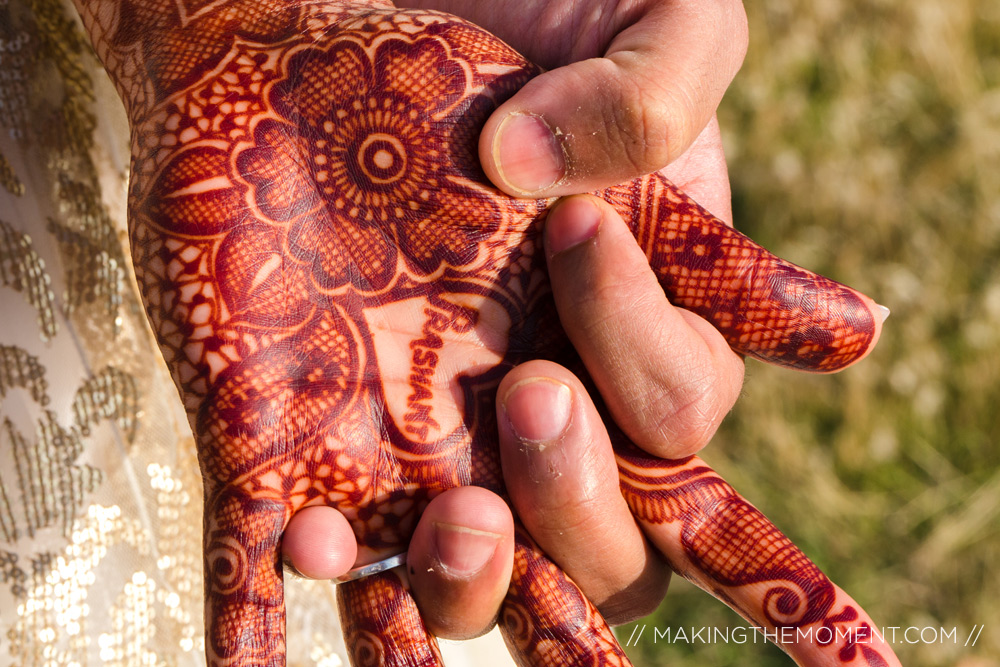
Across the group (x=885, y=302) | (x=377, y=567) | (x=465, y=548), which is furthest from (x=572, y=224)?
(x=885, y=302)

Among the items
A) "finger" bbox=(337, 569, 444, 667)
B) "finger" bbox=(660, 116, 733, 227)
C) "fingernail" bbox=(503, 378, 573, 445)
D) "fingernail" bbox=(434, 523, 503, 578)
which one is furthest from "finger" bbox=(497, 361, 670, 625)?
"finger" bbox=(660, 116, 733, 227)

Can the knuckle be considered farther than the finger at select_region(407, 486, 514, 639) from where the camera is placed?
Yes

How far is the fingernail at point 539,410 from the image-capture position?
48.1 inches

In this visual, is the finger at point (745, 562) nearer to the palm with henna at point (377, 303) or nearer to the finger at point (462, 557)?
the palm with henna at point (377, 303)

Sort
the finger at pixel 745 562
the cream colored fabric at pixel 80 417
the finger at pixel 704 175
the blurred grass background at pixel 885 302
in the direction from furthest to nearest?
the blurred grass background at pixel 885 302 < the finger at pixel 704 175 < the cream colored fabric at pixel 80 417 < the finger at pixel 745 562

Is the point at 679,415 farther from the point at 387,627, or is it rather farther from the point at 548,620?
the point at 387,627

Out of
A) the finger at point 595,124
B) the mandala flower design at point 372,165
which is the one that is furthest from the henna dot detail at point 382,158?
the finger at point 595,124

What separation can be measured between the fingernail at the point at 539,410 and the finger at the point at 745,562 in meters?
0.19

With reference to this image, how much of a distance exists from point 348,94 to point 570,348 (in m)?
0.57

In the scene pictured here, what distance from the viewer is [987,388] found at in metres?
2.64

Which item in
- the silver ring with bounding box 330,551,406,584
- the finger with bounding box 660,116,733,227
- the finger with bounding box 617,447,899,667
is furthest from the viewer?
the finger with bounding box 660,116,733,227

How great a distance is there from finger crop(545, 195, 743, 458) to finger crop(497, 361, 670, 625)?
0.07m

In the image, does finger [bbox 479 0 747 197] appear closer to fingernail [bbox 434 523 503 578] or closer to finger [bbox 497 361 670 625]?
finger [bbox 497 361 670 625]

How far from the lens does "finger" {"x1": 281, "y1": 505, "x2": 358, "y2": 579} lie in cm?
120
